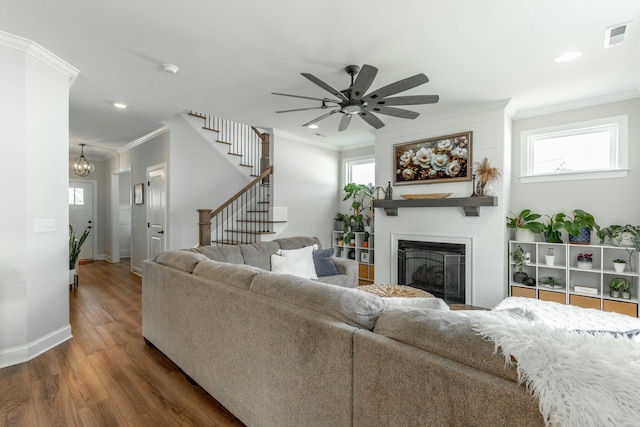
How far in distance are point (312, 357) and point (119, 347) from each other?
235 centimetres

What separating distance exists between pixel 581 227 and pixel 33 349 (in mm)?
5545

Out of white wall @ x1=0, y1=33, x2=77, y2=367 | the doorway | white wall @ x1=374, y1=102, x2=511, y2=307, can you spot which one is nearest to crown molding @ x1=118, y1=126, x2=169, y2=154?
the doorway

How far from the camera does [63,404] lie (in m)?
1.95

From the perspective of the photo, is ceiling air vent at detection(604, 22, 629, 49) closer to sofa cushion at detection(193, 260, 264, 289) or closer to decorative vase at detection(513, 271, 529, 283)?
decorative vase at detection(513, 271, 529, 283)

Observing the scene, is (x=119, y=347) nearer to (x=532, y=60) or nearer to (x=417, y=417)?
(x=417, y=417)

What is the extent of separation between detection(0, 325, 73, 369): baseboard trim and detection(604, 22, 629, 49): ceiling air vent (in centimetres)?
512

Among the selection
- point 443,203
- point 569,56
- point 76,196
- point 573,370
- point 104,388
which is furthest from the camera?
point 76,196

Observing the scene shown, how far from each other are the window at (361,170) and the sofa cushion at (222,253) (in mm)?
3186

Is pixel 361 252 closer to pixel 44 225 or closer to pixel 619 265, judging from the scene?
pixel 619 265

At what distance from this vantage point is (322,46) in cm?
252

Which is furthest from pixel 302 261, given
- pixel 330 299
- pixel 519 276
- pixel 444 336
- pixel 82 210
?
pixel 82 210

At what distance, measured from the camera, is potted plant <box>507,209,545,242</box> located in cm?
383

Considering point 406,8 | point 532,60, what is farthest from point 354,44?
point 532,60

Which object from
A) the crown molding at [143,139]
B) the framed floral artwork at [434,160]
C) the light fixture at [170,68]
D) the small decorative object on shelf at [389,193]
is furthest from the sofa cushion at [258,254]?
the crown molding at [143,139]
